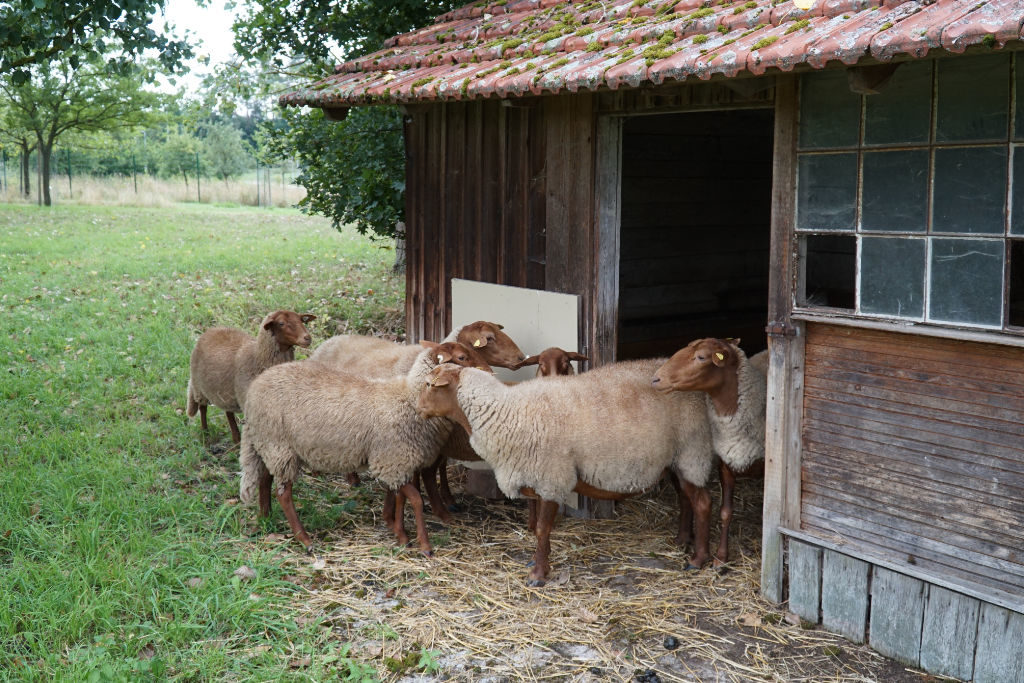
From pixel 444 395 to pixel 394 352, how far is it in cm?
184

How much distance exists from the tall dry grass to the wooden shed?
26.4m

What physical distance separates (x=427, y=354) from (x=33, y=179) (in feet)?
119

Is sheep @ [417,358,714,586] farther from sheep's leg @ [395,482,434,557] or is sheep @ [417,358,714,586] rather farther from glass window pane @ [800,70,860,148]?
glass window pane @ [800,70,860,148]

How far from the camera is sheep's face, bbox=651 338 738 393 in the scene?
20.5 ft

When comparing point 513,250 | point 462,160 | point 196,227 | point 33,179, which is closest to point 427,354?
point 513,250

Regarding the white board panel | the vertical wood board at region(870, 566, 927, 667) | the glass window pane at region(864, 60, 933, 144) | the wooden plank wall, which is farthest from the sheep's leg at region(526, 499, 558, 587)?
the glass window pane at region(864, 60, 933, 144)

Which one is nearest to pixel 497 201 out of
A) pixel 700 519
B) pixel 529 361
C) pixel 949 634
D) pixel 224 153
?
pixel 529 361

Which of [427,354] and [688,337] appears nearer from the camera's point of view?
[427,354]

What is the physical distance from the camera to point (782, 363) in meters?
5.75

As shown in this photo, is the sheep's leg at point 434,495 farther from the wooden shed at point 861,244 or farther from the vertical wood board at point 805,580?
the vertical wood board at point 805,580

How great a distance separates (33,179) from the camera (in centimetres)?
3766

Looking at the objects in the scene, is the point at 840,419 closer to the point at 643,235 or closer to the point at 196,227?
the point at 643,235

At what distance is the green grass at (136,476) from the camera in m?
5.33

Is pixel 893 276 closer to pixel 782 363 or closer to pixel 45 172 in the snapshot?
pixel 782 363
